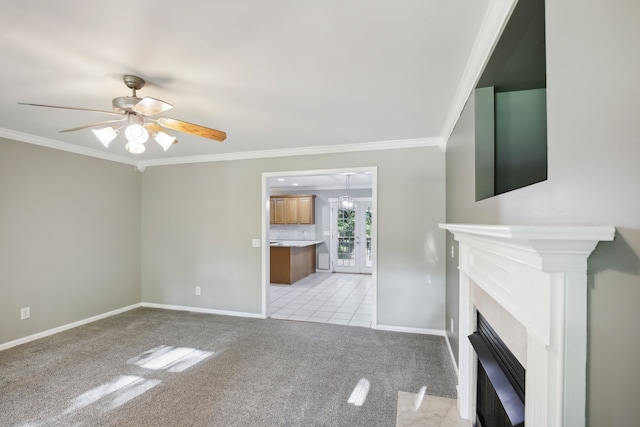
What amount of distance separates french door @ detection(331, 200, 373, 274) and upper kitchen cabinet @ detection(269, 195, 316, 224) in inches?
31.0

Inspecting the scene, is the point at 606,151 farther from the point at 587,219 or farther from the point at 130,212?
the point at 130,212

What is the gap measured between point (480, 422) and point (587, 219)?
70.7 inches

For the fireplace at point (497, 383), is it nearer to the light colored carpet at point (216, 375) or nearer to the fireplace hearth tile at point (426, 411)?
the fireplace hearth tile at point (426, 411)

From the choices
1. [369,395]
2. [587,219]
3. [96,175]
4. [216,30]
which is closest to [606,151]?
Result: [587,219]

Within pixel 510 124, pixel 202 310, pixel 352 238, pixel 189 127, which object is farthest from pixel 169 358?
pixel 352 238

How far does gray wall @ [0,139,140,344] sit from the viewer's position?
133 inches

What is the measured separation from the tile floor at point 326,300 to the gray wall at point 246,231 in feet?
2.07

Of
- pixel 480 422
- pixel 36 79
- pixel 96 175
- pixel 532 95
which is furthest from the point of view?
pixel 96 175

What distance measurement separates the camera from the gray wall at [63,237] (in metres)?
3.39

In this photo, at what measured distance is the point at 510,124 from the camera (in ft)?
6.31

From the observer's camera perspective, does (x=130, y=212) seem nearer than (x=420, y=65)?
No

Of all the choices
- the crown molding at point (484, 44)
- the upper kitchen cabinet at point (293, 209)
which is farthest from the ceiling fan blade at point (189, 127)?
the upper kitchen cabinet at point (293, 209)

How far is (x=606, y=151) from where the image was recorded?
27.6 inches

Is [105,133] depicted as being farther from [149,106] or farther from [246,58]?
[246,58]
